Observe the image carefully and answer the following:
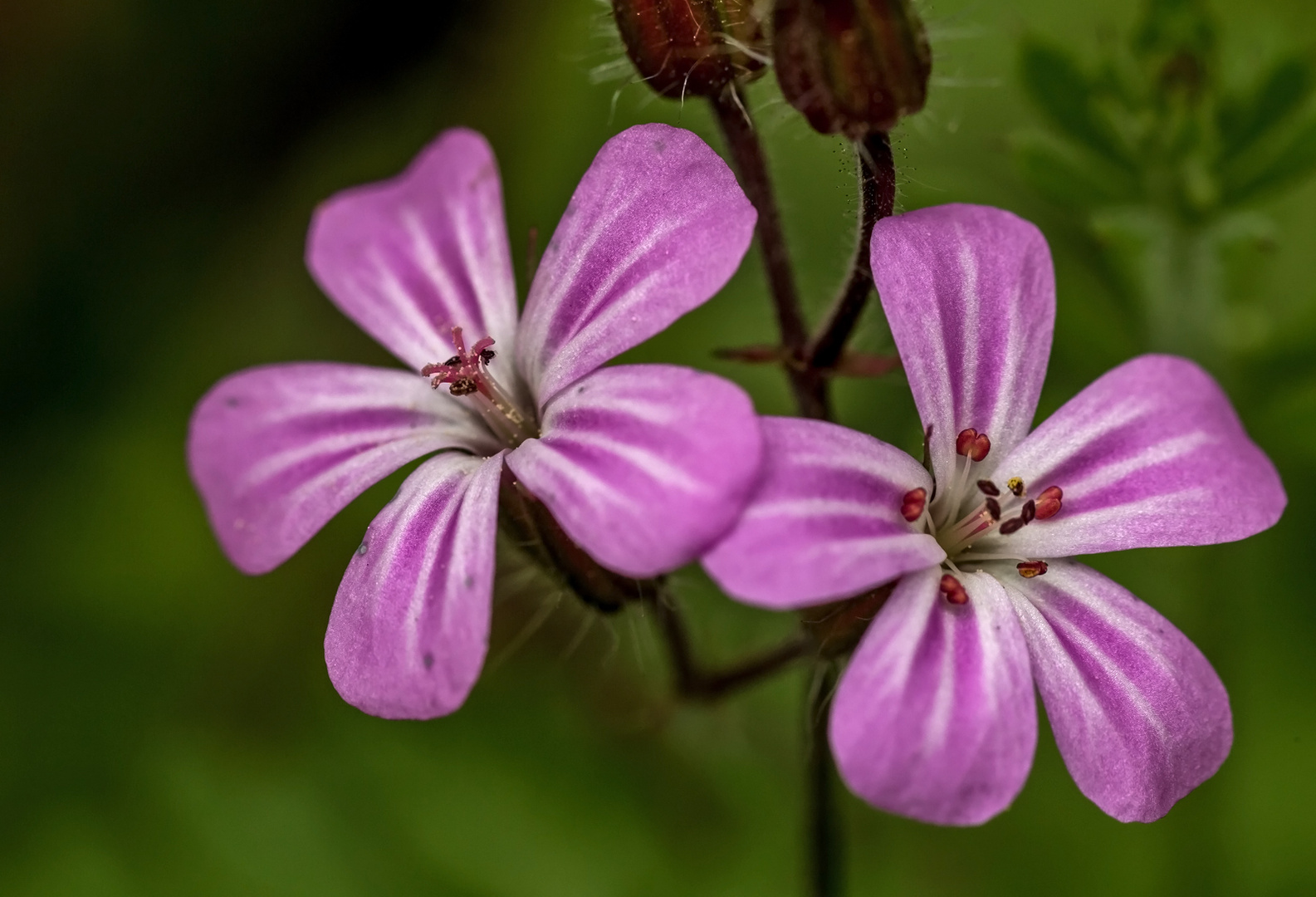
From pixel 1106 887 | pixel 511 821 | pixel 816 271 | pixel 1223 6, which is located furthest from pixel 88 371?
pixel 1223 6

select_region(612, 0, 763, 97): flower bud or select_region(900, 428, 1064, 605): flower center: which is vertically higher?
select_region(612, 0, 763, 97): flower bud

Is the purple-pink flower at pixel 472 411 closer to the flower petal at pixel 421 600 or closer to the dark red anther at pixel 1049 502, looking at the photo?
the flower petal at pixel 421 600

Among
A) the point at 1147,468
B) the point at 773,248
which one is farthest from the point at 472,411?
the point at 1147,468

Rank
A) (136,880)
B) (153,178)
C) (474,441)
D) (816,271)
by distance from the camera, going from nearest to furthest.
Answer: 1. (474,441)
2. (136,880)
3. (816,271)
4. (153,178)

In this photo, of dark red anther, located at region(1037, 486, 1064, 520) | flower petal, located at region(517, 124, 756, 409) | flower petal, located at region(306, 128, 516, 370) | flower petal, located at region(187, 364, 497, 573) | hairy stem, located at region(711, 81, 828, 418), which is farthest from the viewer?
flower petal, located at region(306, 128, 516, 370)

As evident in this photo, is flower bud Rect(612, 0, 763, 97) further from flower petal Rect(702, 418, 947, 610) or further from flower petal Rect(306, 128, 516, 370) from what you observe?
flower petal Rect(702, 418, 947, 610)

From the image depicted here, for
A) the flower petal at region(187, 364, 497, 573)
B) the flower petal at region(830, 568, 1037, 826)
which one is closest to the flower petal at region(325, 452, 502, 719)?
the flower petal at region(187, 364, 497, 573)

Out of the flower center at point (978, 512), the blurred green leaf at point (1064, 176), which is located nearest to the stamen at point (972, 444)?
the flower center at point (978, 512)

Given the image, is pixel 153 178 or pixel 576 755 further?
pixel 153 178

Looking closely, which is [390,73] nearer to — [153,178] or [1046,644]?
[153,178]
